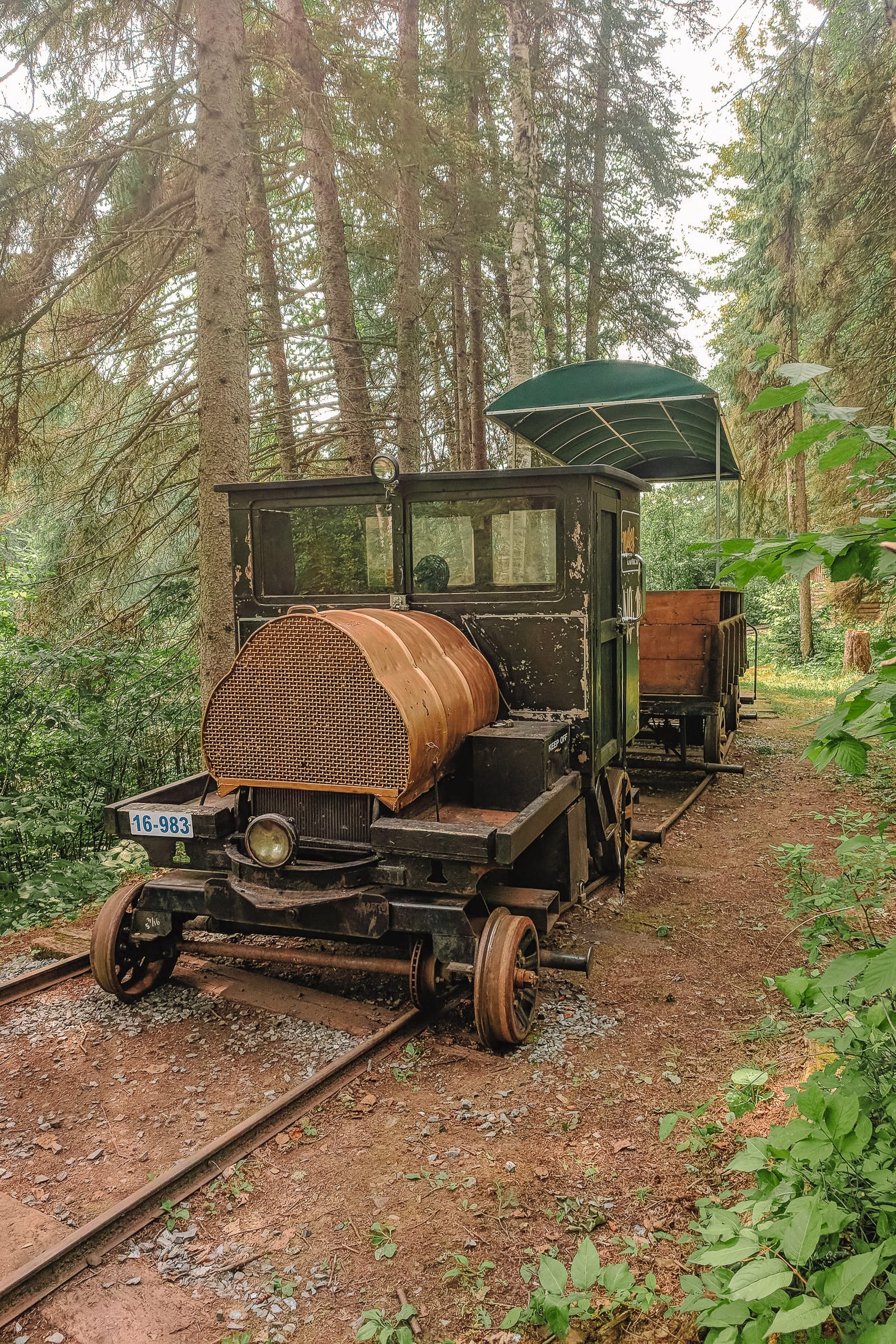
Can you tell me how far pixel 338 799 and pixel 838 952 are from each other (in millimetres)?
3049

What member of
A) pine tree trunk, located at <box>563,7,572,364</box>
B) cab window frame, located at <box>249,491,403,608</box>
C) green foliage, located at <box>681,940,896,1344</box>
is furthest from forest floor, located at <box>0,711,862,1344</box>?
pine tree trunk, located at <box>563,7,572,364</box>

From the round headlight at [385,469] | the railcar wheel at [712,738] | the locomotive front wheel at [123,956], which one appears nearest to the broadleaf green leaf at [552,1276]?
the locomotive front wheel at [123,956]

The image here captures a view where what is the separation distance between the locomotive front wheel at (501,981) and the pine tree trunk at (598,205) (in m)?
13.6

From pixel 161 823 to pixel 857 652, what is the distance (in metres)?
15.3

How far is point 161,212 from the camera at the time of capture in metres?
7.45

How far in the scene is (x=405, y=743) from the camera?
3904 mm

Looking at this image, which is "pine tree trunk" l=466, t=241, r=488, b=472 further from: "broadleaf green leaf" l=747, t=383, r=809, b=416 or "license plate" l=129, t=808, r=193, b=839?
"broadleaf green leaf" l=747, t=383, r=809, b=416

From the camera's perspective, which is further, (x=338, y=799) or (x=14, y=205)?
(x=14, y=205)

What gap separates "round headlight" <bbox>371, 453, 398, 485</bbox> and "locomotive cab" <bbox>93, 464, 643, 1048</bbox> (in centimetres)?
11

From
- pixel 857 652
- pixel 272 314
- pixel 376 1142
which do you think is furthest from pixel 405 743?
pixel 857 652

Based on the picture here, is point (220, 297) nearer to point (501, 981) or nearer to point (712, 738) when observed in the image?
point (501, 981)

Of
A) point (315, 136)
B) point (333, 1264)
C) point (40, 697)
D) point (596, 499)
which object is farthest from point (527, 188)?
point (333, 1264)

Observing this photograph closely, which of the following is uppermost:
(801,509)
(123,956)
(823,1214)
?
(801,509)

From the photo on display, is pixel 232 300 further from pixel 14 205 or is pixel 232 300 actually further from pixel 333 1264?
pixel 333 1264
